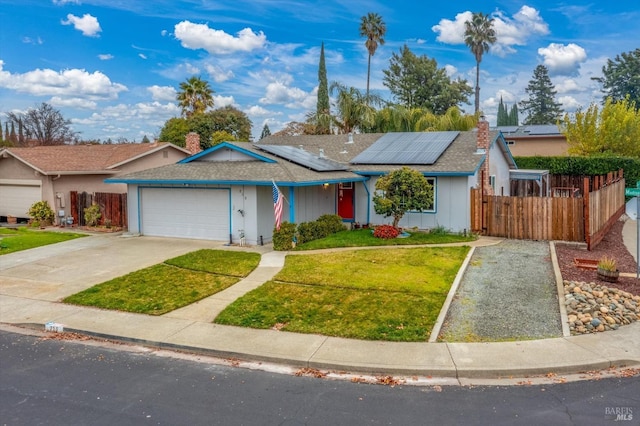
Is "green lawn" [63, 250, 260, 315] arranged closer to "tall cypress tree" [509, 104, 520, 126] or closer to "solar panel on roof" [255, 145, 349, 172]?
"solar panel on roof" [255, 145, 349, 172]

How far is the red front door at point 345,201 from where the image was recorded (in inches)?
817

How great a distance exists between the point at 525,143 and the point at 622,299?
3717cm

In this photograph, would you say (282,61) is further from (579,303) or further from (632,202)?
(579,303)

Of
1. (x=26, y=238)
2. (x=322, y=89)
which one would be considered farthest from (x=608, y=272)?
(x=322, y=89)

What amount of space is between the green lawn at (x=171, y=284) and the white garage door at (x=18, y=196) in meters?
13.1

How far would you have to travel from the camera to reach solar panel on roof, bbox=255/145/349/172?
1941 centimetres

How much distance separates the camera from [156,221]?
19.4m

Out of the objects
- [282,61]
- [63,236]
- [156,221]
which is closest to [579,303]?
[156,221]

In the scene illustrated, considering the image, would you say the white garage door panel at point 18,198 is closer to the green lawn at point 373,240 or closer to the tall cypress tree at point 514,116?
the green lawn at point 373,240

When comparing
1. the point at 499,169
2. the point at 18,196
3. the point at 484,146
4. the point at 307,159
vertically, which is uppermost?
the point at 484,146

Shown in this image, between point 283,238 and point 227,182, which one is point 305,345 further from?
point 227,182

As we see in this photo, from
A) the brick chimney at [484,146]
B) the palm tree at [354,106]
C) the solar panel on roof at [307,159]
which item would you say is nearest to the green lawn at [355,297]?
the solar panel on roof at [307,159]

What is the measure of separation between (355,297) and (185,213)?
1049 centimetres

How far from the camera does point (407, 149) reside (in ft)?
70.3
